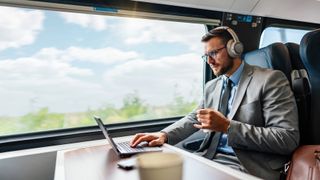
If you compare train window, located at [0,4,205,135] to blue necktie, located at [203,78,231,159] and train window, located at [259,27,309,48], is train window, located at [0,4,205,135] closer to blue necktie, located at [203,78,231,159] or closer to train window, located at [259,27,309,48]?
blue necktie, located at [203,78,231,159]

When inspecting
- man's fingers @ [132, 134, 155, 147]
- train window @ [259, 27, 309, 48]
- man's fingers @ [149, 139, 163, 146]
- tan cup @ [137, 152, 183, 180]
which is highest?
train window @ [259, 27, 309, 48]

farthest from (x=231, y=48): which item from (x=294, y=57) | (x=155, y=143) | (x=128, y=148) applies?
(x=128, y=148)

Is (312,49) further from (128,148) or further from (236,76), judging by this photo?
(128,148)

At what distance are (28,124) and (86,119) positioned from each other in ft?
1.22

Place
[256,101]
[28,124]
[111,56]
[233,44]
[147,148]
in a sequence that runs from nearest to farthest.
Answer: [147,148]
[256,101]
[233,44]
[28,124]
[111,56]

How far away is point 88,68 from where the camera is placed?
6.22 ft

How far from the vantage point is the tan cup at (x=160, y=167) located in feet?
1.90

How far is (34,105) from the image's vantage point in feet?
5.74

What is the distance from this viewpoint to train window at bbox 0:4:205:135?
1.68 meters

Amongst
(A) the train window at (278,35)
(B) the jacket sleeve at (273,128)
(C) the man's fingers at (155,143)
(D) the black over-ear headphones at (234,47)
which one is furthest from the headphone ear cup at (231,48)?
(A) the train window at (278,35)

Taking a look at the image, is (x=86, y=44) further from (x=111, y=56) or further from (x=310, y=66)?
(x=310, y=66)

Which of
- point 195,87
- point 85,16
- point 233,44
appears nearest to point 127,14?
point 85,16

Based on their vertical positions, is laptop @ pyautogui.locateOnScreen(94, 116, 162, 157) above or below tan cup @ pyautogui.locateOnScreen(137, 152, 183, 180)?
below

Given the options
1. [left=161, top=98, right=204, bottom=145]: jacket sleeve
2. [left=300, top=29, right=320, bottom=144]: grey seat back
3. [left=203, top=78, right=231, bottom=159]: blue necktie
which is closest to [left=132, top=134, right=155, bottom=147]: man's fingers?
[left=161, top=98, right=204, bottom=145]: jacket sleeve
